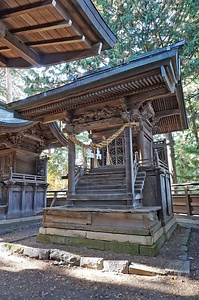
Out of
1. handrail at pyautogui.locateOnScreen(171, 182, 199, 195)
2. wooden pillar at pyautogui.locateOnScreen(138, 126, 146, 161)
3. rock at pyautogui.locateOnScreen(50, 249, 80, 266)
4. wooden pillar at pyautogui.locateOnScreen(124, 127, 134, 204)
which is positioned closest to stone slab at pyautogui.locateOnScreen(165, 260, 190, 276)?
rock at pyautogui.locateOnScreen(50, 249, 80, 266)

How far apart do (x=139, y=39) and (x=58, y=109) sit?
7.48 metres

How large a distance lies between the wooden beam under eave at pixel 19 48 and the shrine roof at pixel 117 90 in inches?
120

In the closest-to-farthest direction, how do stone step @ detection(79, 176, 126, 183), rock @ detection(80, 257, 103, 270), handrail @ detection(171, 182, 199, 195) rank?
rock @ detection(80, 257, 103, 270), stone step @ detection(79, 176, 126, 183), handrail @ detection(171, 182, 199, 195)

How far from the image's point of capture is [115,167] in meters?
7.20

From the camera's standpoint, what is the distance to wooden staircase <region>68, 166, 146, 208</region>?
5488mm

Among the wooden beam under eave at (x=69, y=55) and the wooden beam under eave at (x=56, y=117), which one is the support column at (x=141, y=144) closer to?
the wooden beam under eave at (x=56, y=117)

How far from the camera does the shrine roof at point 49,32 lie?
5.37 ft

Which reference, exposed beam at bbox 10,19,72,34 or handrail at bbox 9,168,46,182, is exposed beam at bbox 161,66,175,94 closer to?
exposed beam at bbox 10,19,72,34

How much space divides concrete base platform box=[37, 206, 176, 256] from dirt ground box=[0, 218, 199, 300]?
0.89ft

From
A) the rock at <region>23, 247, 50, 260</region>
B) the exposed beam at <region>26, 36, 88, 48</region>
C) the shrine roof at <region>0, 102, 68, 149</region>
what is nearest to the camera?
the exposed beam at <region>26, 36, 88, 48</region>

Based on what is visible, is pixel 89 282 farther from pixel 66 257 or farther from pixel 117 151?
pixel 117 151

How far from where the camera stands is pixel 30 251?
461 cm

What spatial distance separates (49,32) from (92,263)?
12.3ft

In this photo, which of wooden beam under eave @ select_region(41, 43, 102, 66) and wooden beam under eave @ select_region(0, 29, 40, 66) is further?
wooden beam under eave @ select_region(41, 43, 102, 66)
